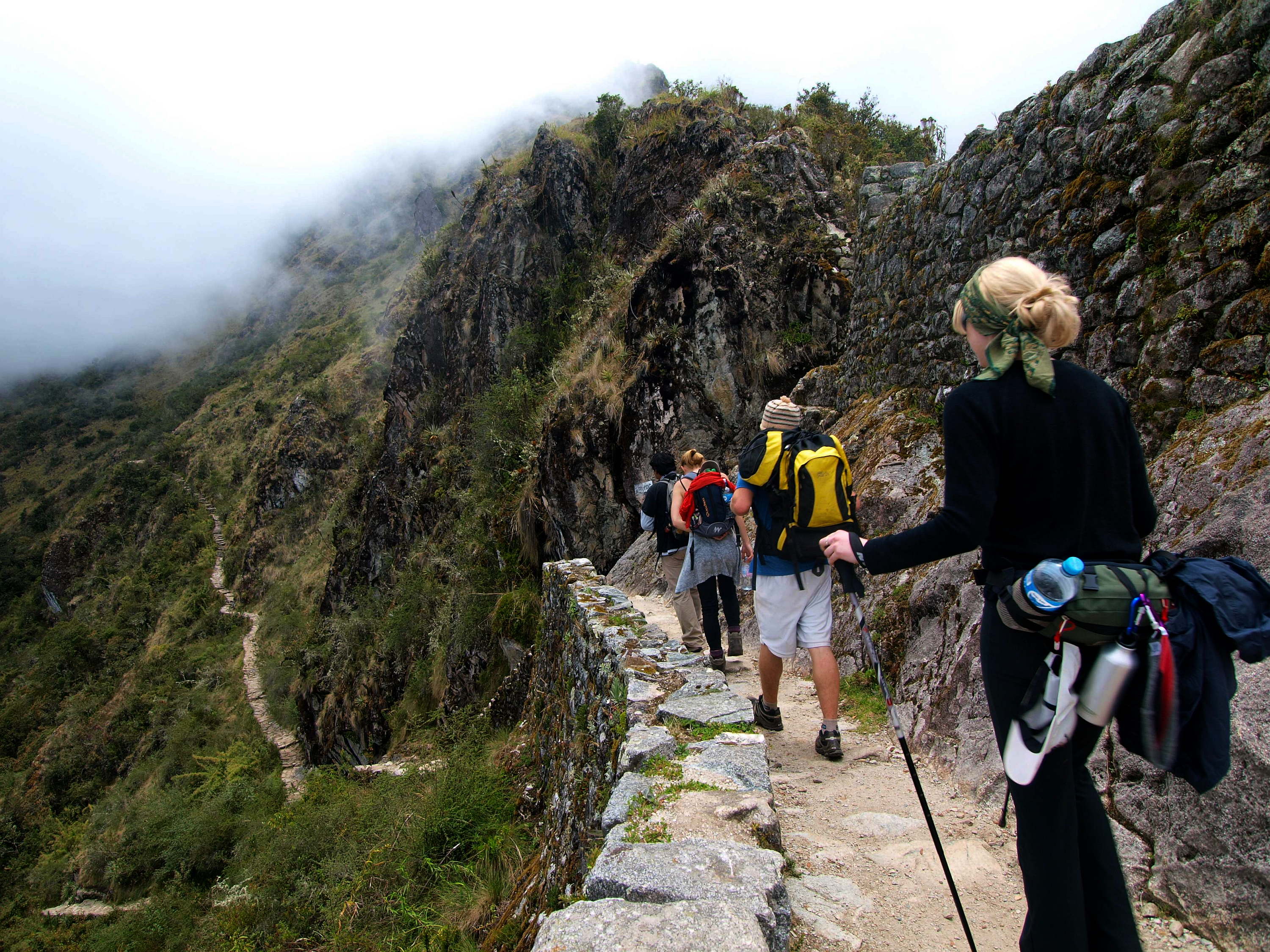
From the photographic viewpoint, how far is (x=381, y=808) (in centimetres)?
701

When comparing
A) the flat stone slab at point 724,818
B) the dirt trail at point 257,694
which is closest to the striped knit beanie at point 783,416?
the flat stone slab at point 724,818

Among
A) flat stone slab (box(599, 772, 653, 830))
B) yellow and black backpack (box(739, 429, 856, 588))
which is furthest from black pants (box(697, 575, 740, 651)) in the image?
flat stone slab (box(599, 772, 653, 830))

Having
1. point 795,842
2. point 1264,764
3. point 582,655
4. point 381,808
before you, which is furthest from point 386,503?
A: point 1264,764

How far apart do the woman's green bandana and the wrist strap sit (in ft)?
2.05

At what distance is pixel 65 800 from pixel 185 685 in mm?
6323

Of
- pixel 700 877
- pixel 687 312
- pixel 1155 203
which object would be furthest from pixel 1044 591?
pixel 687 312

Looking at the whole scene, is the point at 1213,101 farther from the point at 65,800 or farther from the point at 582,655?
the point at 65,800

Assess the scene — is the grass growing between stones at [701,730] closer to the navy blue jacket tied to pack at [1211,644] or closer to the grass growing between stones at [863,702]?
the grass growing between stones at [863,702]

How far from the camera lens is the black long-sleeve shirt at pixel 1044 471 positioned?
5.19 ft

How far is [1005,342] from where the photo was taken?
5.46 ft

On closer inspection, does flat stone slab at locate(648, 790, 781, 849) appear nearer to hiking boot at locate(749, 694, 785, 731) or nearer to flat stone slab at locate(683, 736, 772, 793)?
flat stone slab at locate(683, 736, 772, 793)

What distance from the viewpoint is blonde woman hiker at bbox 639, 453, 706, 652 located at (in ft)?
18.7

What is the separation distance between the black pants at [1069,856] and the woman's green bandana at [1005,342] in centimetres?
69

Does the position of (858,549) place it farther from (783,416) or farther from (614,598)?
(614,598)
